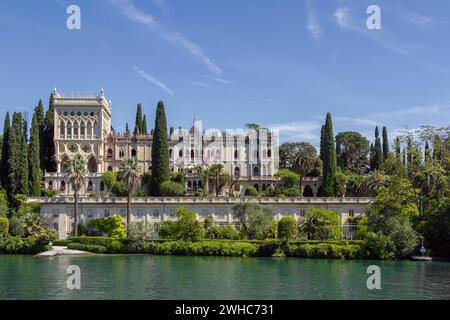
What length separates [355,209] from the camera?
73.2 metres

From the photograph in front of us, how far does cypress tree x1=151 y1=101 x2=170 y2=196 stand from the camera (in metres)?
82.6

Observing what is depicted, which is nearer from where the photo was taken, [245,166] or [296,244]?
[296,244]

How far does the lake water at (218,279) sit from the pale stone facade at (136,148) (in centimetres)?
3964

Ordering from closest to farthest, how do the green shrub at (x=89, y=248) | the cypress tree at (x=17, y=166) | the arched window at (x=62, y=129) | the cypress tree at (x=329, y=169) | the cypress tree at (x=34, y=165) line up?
the green shrub at (x=89, y=248), the cypress tree at (x=17, y=166), the cypress tree at (x=34, y=165), the cypress tree at (x=329, y=169), the arched window at (x=62, y=129)

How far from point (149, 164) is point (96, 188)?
11056 millimetres

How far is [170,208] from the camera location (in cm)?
7462

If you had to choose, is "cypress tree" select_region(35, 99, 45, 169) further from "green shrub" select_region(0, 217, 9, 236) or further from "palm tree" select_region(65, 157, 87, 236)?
"green shrub" select_region(0, 217, 9, 236)

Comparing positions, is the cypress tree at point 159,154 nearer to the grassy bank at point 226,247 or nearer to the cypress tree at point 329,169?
the grassy bank at point 226,247

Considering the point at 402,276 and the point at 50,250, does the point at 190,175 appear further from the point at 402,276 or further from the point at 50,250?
the point at 402,276

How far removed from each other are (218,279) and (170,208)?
3343 cm

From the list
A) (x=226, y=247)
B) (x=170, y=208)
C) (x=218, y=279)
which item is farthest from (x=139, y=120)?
(x=218, y=279)

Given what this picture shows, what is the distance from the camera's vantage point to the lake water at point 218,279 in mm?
35531

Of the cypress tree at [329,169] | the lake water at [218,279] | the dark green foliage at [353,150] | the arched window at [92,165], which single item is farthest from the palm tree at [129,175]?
the dark green foliage at [353,150]
